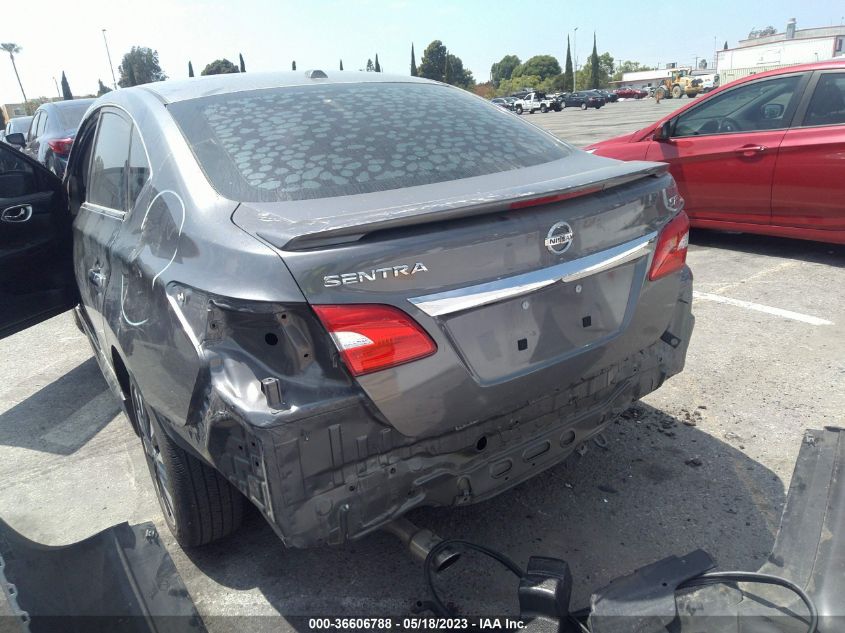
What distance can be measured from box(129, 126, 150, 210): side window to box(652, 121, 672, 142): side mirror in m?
5.11

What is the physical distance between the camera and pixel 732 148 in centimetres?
579

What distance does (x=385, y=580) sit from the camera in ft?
7.92

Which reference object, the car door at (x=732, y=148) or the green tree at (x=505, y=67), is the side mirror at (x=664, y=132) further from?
the green tree at (x=505, y=67)

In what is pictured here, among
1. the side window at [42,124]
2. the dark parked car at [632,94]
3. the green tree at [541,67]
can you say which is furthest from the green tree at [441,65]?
the side window at [42,124]

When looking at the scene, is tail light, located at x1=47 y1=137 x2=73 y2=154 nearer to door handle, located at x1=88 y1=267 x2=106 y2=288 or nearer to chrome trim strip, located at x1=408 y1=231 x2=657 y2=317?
door handle, located at x1=88 y1=267 x2=106 y2=288

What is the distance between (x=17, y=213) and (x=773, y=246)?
6.18 metres

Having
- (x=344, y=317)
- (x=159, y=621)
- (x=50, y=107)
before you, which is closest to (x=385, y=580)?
(x=159, y=621)

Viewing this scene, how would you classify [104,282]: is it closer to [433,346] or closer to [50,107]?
[433,346]

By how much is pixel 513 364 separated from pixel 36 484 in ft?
8.58

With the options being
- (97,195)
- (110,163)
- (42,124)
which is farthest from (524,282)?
(42,124)

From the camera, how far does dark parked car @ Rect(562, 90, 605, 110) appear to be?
55469 mm

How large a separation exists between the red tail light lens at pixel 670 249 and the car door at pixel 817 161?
3.46 m

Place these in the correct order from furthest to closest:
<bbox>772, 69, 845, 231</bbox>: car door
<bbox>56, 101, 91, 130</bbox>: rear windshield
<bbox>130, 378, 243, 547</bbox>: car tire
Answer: <bbox>56, 101, 91, 130</bbox>: rear windshield, <bbox>772, 69, 845, 231</bbox>: car door, <bbox>130, 378, 243, 547</bbox>: car tire

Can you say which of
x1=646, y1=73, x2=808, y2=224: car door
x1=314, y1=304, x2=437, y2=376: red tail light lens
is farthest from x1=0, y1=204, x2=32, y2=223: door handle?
x1=646, y1=73, x2=808, y2=224: car door
